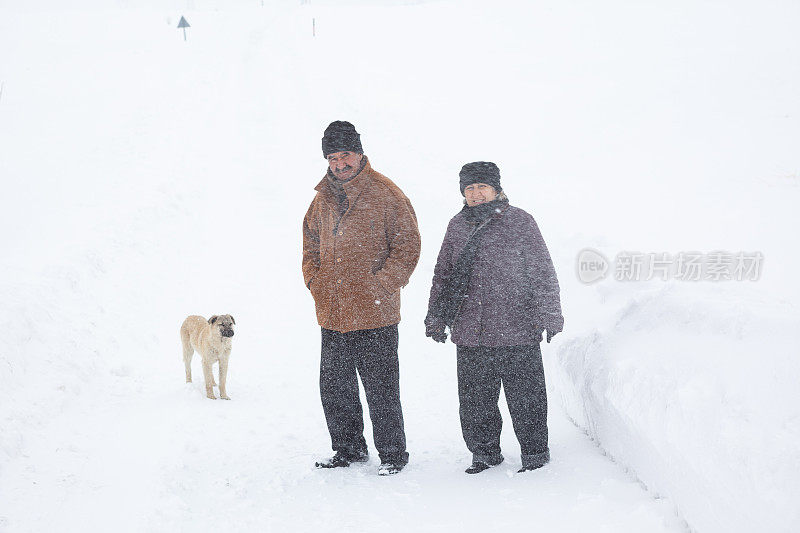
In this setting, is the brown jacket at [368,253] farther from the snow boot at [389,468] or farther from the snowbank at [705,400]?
the snowbank at [705,400]

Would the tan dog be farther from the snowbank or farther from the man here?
the snowbank

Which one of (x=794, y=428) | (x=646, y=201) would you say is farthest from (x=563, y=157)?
(x=794, y=428)

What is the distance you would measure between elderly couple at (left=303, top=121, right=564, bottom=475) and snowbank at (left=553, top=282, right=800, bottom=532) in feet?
1.65

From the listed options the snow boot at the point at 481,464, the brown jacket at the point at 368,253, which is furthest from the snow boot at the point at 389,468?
the brown jacket at the point at 368,253

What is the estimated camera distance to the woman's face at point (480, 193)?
3957 millimetres

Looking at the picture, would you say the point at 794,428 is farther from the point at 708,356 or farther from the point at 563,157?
the point at 563,157

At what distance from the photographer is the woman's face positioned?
396cm

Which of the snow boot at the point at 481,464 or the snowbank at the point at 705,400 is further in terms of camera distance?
the snow boot at the point at 481,464

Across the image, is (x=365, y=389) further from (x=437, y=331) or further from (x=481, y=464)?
(x=481, y=464)

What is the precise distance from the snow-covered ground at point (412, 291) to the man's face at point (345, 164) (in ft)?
6.54

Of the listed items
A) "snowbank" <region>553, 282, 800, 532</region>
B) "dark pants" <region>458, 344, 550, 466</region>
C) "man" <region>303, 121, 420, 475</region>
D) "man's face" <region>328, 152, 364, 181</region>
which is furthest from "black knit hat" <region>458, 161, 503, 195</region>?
"snowbank" <region>553, 282, 800, 532</region>

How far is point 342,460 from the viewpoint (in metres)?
4.21

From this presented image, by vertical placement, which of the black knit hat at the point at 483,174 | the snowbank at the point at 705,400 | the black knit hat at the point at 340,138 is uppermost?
the black knit hat at the point at 340,138

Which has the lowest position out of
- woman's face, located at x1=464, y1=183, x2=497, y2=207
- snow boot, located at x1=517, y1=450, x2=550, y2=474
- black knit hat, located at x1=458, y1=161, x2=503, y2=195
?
snow boot, located at x1=517, y1=450, x2=550, y2=474
